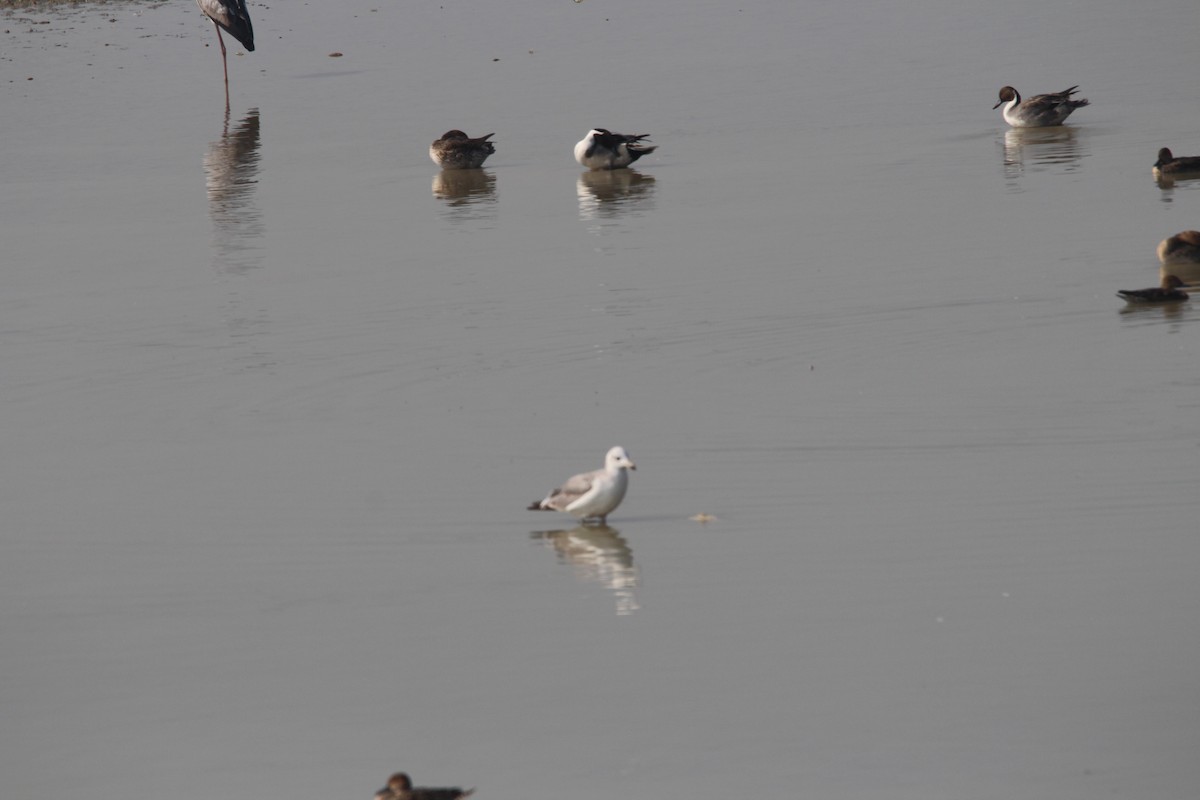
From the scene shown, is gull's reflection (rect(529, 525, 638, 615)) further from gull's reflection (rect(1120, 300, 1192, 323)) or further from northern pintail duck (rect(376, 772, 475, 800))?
gull's reflection (rect(1120, 300, 1192, 323))

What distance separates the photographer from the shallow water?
21.5ft

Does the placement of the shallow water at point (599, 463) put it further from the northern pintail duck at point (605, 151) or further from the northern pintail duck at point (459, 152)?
the northern pintail duck at point (605, 151)

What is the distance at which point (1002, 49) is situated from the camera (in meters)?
30.8

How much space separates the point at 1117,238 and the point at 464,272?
18.4 ft

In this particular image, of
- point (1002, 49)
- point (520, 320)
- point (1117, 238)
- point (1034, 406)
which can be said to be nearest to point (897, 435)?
point (1034, 406)

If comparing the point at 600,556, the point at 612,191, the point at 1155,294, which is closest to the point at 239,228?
the point at 612,191

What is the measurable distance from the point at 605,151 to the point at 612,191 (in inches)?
56.0

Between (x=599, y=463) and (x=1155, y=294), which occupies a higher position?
(x=1155, y=294)

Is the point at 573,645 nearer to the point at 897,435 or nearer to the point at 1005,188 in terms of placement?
the point at 897,435

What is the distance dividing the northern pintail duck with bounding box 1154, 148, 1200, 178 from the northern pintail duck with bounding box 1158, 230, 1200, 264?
3811mm

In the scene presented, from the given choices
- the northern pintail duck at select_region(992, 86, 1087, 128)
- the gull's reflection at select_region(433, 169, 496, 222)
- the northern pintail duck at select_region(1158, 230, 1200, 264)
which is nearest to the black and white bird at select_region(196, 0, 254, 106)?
the gull's reflection at select_region(433, 169, 496, 222)

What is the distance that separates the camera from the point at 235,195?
20281 millimetres

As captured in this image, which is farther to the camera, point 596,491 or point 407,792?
point 596,491

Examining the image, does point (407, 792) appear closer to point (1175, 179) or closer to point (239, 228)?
A: point (239, 228)
